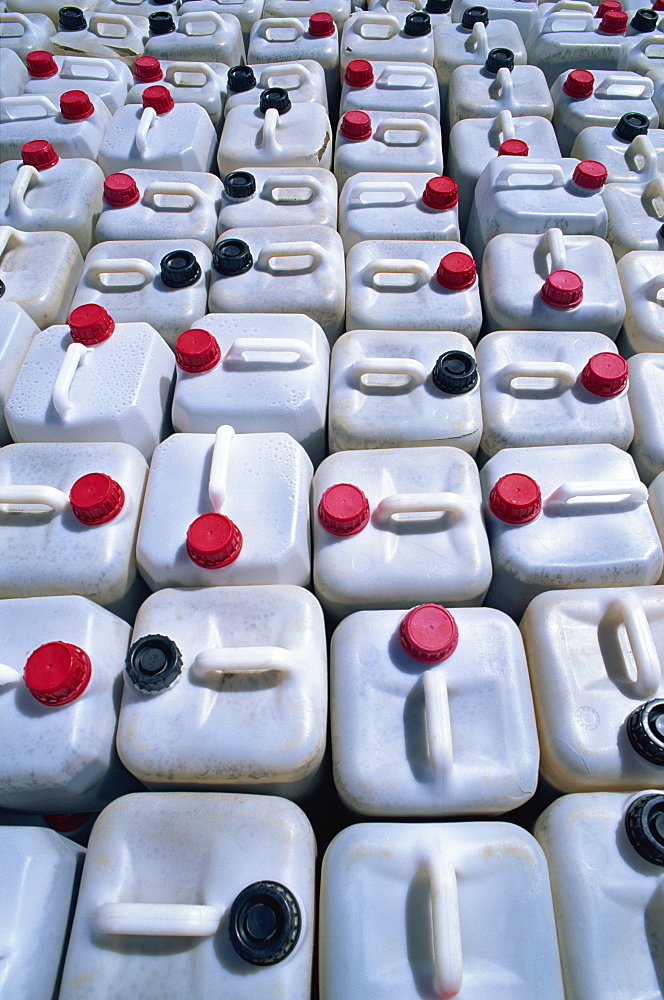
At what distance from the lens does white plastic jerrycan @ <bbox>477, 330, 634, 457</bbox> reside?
1456mm

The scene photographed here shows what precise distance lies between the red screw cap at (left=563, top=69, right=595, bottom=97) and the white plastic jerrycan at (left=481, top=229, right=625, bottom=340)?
89 cm

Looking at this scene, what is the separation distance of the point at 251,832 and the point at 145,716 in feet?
0.82

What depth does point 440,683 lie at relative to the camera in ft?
3.48

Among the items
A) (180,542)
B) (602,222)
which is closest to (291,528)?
(180,542)

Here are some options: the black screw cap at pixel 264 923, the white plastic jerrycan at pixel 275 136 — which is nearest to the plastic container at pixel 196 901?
the black screw cap at pixel 264 923

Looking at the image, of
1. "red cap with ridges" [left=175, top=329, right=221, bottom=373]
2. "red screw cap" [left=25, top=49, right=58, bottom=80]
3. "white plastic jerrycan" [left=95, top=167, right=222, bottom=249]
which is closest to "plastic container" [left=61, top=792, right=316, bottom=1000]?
"red cap with ridges" [left=175, top=329, right=221, bottom=373]

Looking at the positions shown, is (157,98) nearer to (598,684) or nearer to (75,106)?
(75,106)

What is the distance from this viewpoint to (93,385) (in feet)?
4.80

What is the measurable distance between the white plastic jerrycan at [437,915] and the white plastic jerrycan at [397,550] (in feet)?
1.28

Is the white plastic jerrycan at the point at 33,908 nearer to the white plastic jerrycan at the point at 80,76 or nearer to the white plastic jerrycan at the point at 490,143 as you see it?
the white plastic jerrycan at the point at 490,143

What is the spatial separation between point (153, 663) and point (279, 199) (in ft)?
4.66

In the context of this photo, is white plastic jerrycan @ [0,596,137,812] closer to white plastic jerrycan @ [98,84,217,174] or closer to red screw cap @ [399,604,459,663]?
red screw cap @ [399,604,459,663]

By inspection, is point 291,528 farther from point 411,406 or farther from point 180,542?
point 411,406

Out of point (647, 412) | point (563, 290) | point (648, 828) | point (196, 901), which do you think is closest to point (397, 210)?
point (563, 290)
